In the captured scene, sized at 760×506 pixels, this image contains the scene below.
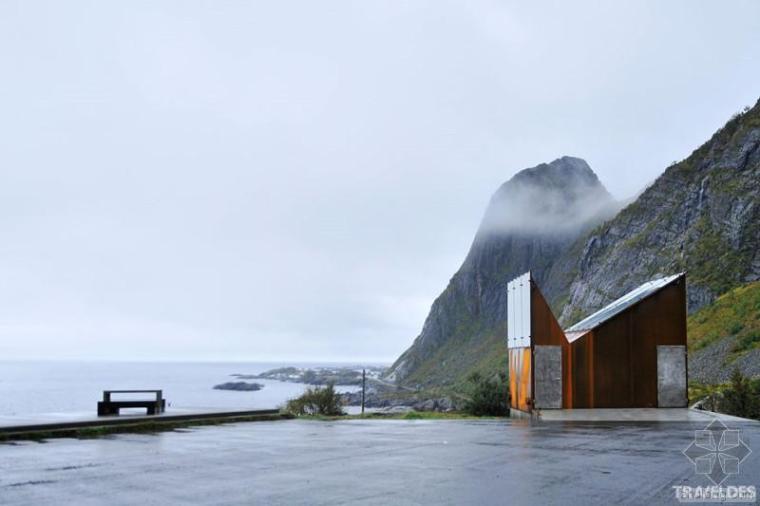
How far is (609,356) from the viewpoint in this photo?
24281mm

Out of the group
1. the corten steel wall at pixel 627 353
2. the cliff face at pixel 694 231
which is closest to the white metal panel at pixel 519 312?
the corten steel wall at pixel 627 353

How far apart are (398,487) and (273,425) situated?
11.3 m

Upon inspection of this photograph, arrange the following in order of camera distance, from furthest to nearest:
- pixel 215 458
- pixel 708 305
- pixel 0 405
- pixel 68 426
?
pixel 0 405 < pixel 708 305 < pixel 68 426 < pixel 215 458

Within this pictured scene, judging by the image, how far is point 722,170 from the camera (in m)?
80.2

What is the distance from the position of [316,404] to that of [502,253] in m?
141

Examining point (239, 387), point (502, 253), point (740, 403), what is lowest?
point (239, 387)

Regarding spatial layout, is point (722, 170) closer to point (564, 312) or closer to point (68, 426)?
point (564, 312)

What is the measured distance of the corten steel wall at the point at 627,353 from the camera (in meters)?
24.0

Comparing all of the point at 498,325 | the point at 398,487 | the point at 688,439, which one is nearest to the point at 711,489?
the point at 398,487

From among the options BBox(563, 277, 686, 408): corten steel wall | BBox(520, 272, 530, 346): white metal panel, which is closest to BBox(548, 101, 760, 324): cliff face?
BBox(563, 277, 686, 408): corten steel wall

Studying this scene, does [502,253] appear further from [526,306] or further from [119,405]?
[119,405]

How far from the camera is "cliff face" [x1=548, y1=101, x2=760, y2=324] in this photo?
2697 inches

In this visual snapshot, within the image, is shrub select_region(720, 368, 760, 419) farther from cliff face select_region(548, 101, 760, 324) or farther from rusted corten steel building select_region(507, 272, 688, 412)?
cliff face select_region(548, 101, 760, 324)

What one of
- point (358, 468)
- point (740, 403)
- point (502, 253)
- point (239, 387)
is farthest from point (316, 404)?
point (239, 387)
